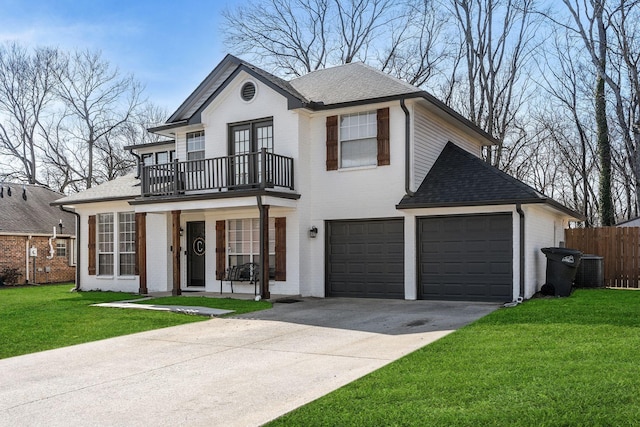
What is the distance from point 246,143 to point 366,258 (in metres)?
4.58

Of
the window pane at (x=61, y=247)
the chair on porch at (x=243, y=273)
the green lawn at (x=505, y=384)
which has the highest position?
the window pane at (x=61, y=247)

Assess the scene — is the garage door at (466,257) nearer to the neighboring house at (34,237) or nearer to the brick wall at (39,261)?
the neighboring house at (34,237)

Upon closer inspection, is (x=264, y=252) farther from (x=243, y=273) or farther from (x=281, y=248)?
(x=243, y=273)

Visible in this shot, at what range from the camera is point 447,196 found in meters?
14.5

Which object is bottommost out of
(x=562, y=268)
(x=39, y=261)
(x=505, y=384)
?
(x=505, y=384)

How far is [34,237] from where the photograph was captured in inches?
1044

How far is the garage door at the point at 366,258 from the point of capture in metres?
15.2

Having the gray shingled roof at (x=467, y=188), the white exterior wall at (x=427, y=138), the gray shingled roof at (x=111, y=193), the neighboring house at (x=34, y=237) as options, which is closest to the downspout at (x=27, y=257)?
the neighboring house at (x=34, y=237)

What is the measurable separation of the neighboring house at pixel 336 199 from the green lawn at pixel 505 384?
16.3 feet

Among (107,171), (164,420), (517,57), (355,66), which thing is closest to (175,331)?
(164,420)

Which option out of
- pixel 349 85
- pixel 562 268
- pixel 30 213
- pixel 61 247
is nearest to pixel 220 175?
pixel 349 85

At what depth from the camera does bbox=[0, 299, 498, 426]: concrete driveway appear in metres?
5.77

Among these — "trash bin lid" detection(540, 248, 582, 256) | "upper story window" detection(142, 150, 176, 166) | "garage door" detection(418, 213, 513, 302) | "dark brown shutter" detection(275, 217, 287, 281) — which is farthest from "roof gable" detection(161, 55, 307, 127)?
"trash bin lid" detection(540, 248, 582, 256)

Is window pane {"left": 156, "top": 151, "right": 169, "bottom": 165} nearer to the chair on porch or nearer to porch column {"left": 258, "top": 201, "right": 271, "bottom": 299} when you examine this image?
the chair on porch
